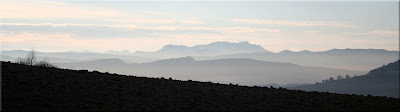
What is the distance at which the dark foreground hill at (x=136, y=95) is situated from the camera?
24.0 meters

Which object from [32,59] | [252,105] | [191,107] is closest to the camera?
[191,107]

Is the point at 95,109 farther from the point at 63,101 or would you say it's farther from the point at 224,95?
the point at 224,95

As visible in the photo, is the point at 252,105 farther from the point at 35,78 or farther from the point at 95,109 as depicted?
the point at 35,78

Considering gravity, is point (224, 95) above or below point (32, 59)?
below

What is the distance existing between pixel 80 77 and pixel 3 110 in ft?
30.0

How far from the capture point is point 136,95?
27391mm

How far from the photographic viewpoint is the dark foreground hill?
23953mm

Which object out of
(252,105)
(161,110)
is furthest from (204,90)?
(161,110)

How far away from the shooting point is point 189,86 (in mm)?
31766

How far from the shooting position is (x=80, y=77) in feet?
98.6

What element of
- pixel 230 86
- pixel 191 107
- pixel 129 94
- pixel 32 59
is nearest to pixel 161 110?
pixel 191 107

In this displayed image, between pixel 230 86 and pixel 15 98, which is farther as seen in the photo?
pixel 230 86

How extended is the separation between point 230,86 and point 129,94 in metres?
8.72

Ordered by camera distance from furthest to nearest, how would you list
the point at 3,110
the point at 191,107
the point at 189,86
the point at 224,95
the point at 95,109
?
the point at 189,86 → the point at 224,95 → the point at 191,107 → the point at 95,109 → the point at 3,110
